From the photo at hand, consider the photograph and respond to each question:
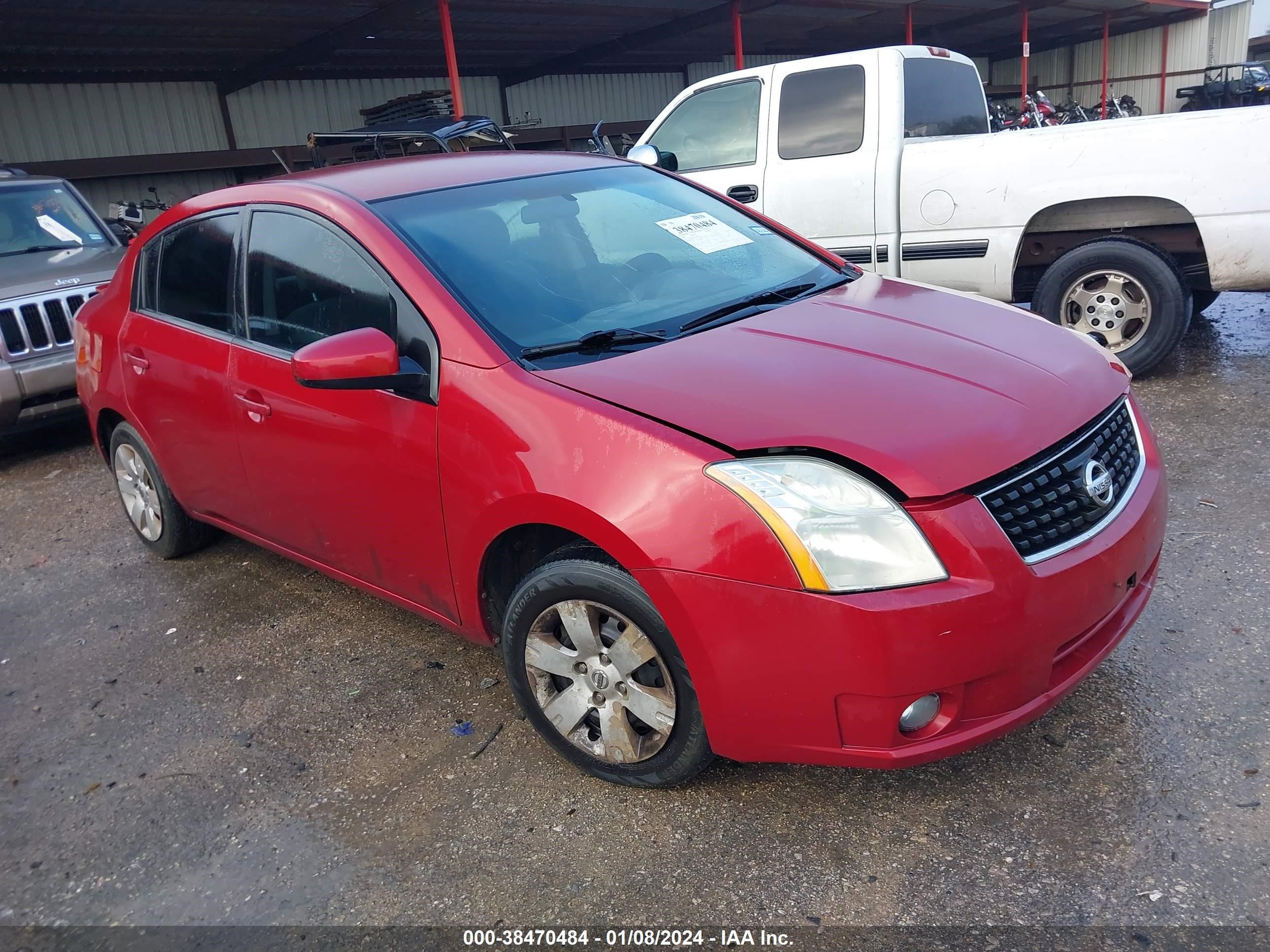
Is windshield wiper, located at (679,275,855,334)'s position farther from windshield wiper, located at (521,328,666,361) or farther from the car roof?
the car roof

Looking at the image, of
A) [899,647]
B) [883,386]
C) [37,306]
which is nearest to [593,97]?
[37,306]

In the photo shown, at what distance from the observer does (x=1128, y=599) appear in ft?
8.50

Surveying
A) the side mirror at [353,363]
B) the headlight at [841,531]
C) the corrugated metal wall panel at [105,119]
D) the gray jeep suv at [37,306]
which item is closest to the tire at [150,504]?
the side mirror at [353,363]

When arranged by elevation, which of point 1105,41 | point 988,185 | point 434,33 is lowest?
point 988,185

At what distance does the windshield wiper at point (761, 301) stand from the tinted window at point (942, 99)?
3.38 meters

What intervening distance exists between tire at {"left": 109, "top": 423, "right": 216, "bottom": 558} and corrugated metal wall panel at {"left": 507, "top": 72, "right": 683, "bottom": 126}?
17.0 m

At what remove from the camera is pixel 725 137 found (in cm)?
686

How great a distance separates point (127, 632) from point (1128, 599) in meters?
3.62

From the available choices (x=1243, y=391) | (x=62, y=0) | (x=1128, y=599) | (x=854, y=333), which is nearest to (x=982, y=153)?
(x=1243, y=391)

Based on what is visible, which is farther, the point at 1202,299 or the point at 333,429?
the point at 1202,299

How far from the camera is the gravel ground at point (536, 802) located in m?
2.29

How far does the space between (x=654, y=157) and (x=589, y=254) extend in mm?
2204

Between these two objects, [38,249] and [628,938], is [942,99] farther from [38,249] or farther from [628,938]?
[38,249]

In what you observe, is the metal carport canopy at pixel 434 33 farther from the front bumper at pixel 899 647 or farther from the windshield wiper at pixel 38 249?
the front bumper at pixel 899 647
